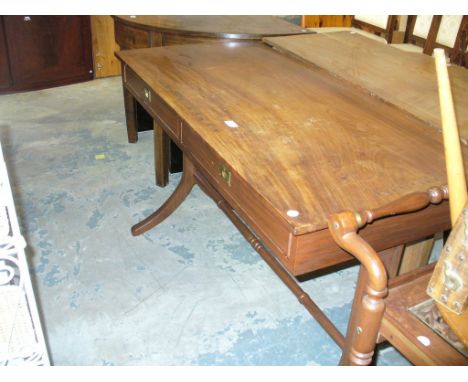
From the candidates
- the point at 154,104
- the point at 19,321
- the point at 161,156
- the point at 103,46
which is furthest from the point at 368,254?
the point at 103,46

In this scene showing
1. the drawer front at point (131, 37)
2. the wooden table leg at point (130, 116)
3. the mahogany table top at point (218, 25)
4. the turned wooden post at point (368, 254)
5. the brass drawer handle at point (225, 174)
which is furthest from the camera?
the wooden table leg at point (130, 116)

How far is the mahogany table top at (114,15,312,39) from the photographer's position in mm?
2492

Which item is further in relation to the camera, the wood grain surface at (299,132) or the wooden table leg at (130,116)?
the wooden table leg at (130,116)

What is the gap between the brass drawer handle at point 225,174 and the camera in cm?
129

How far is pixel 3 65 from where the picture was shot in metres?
3.77

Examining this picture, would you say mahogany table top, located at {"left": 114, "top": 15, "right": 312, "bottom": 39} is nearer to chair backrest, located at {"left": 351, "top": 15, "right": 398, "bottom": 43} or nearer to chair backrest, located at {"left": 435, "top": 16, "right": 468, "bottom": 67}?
chair backrest, located at {"left": 435, "top": 16, "right": 468, "bottom": 67}

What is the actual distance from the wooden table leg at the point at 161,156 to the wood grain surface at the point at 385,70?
714 mm

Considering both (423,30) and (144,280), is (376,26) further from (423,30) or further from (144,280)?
(144,280)

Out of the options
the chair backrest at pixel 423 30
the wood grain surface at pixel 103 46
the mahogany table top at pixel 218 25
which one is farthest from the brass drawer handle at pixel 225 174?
the wood grain surface at pixel 103 46

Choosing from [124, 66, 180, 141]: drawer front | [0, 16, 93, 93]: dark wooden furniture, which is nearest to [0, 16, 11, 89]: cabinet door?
[0, 16, 93, 93]: dark wooden furniture

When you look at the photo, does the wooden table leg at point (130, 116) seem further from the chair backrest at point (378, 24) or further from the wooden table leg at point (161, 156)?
the chair backrest at point (378, 24)

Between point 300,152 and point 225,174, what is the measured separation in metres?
0.21

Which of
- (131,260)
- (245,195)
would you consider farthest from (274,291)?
(245,195)
